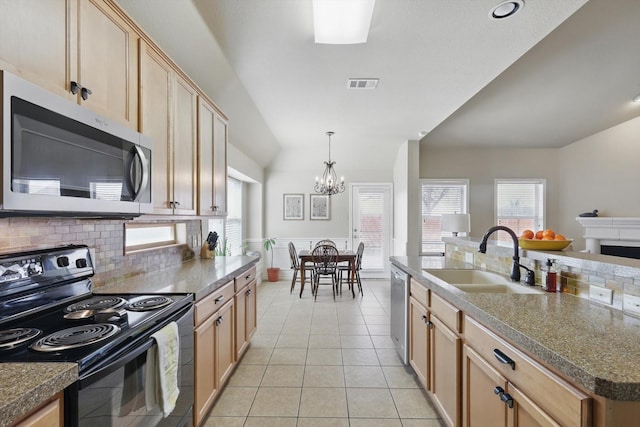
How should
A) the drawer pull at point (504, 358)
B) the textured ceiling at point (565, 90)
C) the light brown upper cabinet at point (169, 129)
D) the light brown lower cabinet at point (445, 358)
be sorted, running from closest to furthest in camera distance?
1. the drawer pull at point (504, 358)
2. the light brown lower cabinet at point (445, 358)
3. the light brown upper cabinet at point (169, 129)
4. the textured ceiling at point (565, 90)

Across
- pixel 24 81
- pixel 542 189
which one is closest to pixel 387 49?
pixel 24 81

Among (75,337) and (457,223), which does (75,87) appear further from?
(457,223)

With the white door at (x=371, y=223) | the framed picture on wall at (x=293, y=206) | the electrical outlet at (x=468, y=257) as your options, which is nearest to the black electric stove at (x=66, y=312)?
the electrical outlet at (x=468, y=257)

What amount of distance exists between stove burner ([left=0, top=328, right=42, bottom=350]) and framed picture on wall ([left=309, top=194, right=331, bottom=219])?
5418mm

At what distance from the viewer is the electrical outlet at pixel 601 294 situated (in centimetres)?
134

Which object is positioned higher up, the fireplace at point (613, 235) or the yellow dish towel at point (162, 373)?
the fireplace at point (613, 235)

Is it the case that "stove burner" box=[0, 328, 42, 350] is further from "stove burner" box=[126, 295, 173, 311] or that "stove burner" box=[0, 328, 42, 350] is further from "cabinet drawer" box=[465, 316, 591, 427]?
"cabinet drawer" box=[465, 316, 591, 427]

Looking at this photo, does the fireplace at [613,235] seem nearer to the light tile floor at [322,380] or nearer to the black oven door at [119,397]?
the light tile floor at [322,380]

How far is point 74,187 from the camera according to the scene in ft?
3.89

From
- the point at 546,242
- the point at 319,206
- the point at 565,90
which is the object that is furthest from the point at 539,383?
the point at 319,206

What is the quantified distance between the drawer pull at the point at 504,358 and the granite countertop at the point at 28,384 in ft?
4.75

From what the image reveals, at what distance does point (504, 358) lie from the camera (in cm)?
116

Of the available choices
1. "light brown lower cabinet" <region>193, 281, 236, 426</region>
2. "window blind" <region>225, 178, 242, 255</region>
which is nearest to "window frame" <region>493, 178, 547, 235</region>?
"window blind" <region>225, 178, 242, 255</region>

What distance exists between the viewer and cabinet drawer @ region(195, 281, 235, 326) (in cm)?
177
